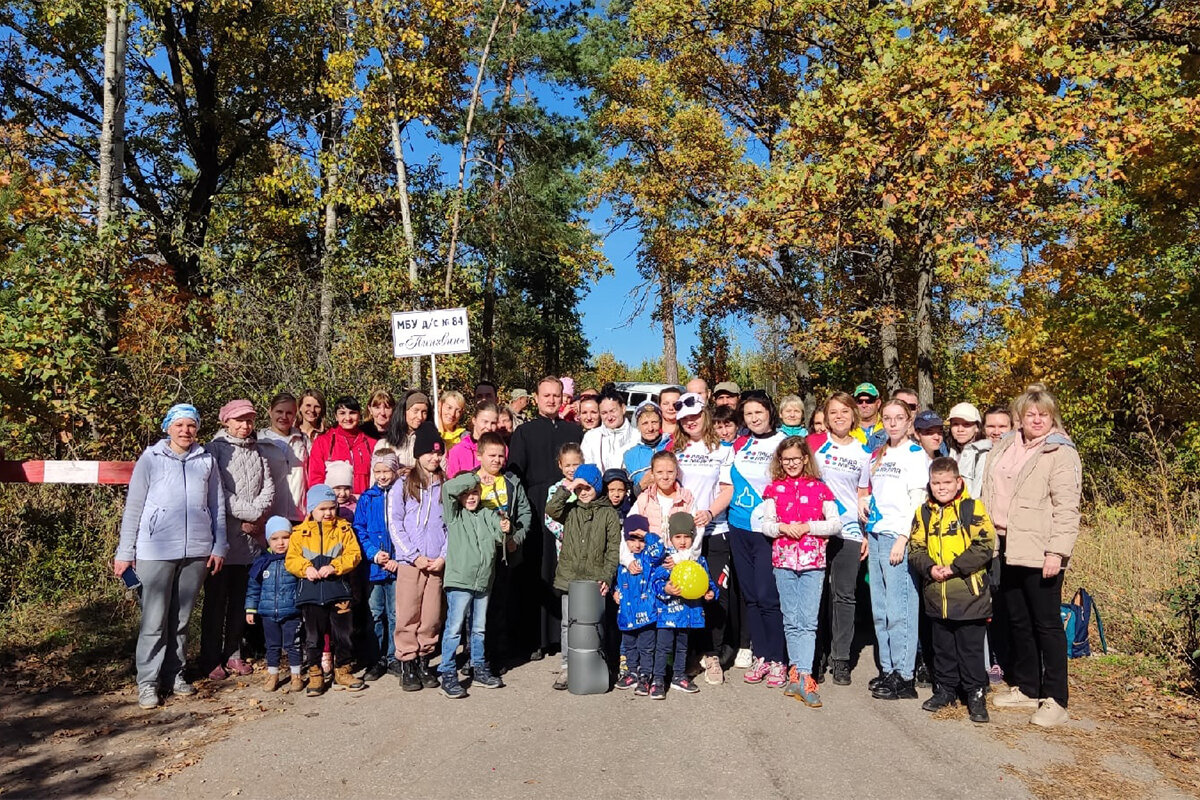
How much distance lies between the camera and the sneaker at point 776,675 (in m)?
5.59

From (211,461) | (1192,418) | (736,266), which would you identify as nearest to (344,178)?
(736,266)

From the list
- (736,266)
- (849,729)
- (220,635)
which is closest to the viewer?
(849,729)

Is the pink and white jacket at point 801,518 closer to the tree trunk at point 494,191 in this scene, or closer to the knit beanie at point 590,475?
the knit beanie at point 590,475

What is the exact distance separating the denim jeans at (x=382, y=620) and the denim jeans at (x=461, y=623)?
0.47 meters

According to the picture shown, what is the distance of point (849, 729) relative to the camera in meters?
4.79

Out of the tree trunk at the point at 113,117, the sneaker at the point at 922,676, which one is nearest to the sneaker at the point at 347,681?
the sneaker at the point at 922,676

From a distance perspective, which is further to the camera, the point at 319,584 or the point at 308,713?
the point at 319,584

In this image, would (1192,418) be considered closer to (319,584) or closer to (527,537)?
(527,537)

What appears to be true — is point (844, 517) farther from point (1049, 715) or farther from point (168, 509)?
point (168, 509)

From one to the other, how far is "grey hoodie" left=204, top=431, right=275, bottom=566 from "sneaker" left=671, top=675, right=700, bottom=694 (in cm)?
324

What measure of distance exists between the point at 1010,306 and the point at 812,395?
957 centimetres

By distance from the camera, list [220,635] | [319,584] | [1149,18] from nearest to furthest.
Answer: [319,584] → [220,635] → [1149,18]

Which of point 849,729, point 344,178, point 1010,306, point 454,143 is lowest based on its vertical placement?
point 849,729

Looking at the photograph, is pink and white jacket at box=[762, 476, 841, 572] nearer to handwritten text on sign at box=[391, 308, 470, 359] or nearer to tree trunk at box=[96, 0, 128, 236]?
handwritten text on sign at box=[391, 308, 470, 359]
